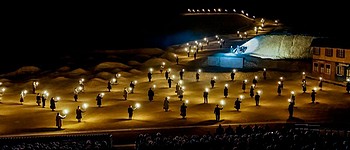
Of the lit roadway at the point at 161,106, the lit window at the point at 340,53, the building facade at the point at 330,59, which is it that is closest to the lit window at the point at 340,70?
the building facade at the point at 330,59

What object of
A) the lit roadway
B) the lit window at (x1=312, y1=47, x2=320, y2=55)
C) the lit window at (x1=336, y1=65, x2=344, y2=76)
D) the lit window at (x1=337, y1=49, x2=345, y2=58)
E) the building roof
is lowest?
the lit roadway

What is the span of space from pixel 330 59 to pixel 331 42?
175 cm

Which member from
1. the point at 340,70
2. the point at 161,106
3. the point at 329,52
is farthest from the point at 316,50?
the point at 161,106

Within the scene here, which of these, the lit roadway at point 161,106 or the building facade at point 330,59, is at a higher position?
the building facade at point 330,59

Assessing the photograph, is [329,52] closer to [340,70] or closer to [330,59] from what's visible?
[330,59]

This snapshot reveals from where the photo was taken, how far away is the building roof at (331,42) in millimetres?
45428

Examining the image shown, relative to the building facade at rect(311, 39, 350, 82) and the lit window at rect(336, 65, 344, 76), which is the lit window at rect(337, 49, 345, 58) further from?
the lit window at rect(336, 65, 344, 76)

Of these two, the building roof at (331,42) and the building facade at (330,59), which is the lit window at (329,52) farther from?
the building roof at (331,42)

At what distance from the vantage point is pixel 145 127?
2969 cm

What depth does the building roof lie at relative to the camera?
149 ft

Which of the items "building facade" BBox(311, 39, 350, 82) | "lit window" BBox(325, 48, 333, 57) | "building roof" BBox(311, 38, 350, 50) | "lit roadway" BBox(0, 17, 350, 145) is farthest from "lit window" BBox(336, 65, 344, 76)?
"lit roadway" BBox(0, 17, 350, 145)

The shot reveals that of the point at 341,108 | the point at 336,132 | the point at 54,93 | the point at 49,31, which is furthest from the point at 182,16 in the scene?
the point at 336,132

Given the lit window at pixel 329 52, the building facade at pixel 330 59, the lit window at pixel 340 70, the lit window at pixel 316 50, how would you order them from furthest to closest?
the lit window at pixel 316 50, the lit window at pixel 329 52, the lit window at pixel 340 70, the building facade at pixel 330 59

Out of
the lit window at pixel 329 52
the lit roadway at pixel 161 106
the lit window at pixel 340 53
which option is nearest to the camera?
the lit roadway at pixel 161 106
